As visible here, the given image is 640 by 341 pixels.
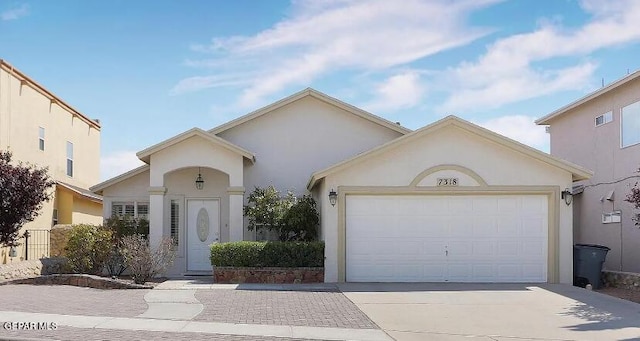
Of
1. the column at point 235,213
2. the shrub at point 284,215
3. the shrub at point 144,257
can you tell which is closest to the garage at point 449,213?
the shrub at point 284,215

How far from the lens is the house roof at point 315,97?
2252cm

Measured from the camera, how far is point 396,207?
18609mm

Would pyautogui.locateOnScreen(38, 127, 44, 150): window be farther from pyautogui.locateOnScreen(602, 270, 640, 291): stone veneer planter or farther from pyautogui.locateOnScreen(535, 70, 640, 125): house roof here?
pyautogui.locateOnScreen(602, 270, 640, 291): stone veneer planter

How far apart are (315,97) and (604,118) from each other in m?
8.94

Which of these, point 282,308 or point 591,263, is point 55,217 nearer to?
point 282,308

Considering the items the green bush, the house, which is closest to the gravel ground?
the house

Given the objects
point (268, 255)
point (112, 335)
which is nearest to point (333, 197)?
point (268, 255)

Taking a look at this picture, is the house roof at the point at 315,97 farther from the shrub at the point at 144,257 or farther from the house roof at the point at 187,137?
the shrub at the point at 144,257

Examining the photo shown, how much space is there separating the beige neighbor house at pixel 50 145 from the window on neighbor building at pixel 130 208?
3234 mm

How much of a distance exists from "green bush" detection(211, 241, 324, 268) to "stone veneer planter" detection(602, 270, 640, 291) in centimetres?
745

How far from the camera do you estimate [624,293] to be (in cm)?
1714

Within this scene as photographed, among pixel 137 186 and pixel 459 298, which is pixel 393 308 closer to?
pixel 459 298

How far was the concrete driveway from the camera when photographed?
11416 mm

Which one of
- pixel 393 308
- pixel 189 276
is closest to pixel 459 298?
pixel 393 308
